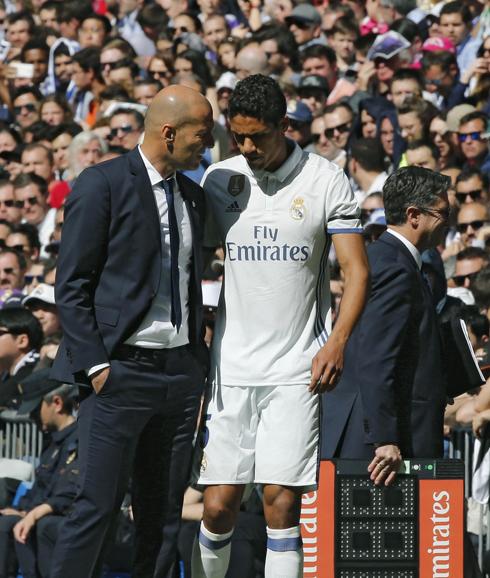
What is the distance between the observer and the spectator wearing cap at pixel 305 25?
15.8 m

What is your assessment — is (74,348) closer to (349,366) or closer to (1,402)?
(349,366)

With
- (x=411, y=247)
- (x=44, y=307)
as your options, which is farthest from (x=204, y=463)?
(x=44, y=307)

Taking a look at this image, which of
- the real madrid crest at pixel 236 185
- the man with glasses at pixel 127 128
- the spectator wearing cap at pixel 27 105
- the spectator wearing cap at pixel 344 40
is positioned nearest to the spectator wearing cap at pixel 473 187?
the man with glasses at pixel 127 128

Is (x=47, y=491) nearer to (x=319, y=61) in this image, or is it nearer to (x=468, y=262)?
(x=468, y=262)

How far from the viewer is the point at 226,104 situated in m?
13.9

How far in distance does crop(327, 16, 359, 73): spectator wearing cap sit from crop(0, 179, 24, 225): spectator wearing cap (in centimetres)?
345

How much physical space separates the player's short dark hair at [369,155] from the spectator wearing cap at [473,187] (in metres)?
1.06

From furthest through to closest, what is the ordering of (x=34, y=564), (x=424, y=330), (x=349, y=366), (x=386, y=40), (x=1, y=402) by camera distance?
(x=386, y=40), (x=1, y=402), (x=34, y=564), (x=349, y=366), (x=424, y=330)

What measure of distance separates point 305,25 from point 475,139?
4442 millimetres

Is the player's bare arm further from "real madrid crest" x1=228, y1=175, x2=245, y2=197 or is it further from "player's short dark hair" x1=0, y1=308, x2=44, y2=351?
"player's short dark hair" x1=0, y1=308, x2=44, y2=351

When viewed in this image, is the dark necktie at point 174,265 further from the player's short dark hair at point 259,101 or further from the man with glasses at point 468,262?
the man with glasses at point 468,262

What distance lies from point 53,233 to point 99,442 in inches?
319

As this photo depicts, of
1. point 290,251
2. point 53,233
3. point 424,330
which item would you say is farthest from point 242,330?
point 53,233

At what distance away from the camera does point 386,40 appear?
13.9 m
